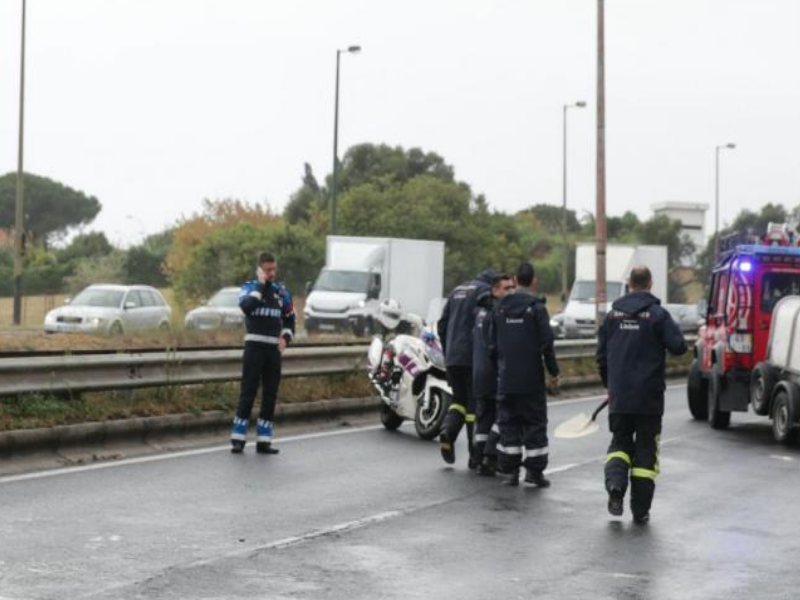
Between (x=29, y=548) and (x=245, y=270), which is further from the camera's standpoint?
(x=245, y=270)

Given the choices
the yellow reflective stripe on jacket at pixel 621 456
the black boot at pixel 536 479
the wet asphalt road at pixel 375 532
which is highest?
the yellow reflective stripe on jacket at pixel 621 456

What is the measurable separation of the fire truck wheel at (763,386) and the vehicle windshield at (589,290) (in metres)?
32.2

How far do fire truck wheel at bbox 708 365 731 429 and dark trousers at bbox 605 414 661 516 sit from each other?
8910mm

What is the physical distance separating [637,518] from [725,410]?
30.8ft

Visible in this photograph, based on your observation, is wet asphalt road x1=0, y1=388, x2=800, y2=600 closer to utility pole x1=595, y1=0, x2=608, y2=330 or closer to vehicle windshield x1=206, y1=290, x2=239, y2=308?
utility pole x1=595, y1=0, x2=608, y2=330

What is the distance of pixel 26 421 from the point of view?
14.4 meters

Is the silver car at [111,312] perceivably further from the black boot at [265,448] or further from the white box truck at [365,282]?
the black boot at [265,448]

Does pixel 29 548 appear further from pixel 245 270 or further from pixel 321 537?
pixel 245 270

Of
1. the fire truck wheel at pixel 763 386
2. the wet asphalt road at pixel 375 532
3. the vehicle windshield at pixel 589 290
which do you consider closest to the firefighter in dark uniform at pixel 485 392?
the wet asphalt road at pixel 375 532

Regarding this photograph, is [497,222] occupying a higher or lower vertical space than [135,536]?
higher

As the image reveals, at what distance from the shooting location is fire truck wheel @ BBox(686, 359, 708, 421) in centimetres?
2284

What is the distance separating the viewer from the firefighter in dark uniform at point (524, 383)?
13.8 m

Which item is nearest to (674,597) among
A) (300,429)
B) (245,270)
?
(300,429)

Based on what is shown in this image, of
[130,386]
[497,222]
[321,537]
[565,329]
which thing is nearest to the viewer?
[321,537]
